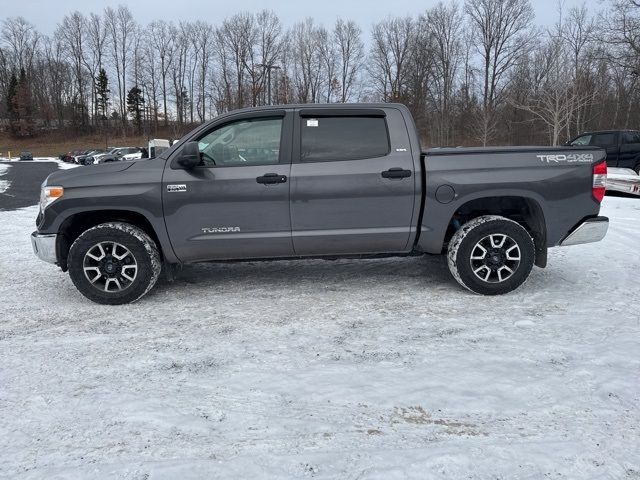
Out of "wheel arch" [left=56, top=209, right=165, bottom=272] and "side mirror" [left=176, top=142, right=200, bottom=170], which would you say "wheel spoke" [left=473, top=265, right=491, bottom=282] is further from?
"wheel arch" [left=56, top=209, right=165, bottom=272]

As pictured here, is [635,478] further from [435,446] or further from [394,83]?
[394,83]

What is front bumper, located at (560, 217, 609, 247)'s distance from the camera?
448cm

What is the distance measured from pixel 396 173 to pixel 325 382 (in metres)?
2.21

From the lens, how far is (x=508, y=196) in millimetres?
4582

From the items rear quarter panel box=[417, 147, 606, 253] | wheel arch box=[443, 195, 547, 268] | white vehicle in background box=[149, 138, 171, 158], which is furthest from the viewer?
white vehicle in background box=[149, 138, 171, 158]

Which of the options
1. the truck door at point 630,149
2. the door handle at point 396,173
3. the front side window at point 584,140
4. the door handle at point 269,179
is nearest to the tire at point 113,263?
the door handle at point 269,179

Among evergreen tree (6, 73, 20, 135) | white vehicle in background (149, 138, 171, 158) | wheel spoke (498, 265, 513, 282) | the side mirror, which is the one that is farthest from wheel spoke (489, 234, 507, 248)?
evergreen tree (6, 73, 20, 135)

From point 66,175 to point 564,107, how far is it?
23932 millimetres

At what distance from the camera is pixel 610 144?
1507 cm

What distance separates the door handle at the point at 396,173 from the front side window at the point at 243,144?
102 cm

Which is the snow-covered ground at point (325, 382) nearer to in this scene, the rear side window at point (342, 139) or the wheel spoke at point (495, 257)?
the wheel spoke at point (495, 257)

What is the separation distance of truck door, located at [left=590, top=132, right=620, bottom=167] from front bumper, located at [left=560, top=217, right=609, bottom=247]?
12.5 meters

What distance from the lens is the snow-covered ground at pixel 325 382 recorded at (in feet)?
7.24

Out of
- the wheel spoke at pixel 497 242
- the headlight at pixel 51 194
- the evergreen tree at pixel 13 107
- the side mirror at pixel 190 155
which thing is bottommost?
the wheel spoke at pixel 497 242
